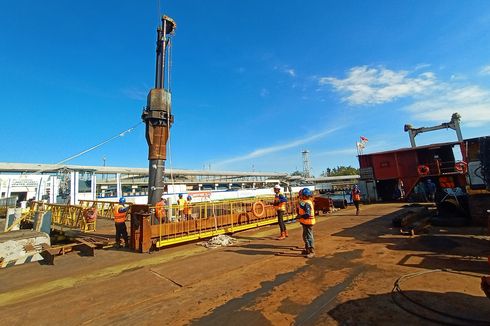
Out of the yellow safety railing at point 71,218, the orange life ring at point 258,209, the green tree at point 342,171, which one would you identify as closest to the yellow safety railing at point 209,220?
the orange life ring at point 258,209

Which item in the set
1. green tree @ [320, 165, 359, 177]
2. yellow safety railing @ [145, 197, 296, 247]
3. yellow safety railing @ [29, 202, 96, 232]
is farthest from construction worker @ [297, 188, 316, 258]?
green tree @ [320, 165, 359, 177]

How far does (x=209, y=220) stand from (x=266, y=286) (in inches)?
249

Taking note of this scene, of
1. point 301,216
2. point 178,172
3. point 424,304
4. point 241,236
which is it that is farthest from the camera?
point 178,172

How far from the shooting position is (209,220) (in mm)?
11125

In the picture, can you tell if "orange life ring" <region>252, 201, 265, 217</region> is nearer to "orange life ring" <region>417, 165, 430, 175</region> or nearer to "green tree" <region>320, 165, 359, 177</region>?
"orange life ring" <region>417, 165, 430, 175</region>

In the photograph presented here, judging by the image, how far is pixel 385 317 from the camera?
3.60 m

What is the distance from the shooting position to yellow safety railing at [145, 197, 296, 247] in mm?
9633

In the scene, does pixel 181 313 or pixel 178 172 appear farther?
pixel 178 172

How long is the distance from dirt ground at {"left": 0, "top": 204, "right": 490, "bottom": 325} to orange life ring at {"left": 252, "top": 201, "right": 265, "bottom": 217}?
4380 millimetres

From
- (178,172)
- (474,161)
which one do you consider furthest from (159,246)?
(178,172)

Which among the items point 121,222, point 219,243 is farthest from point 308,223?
point 121,222

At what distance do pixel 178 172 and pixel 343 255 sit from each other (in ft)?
222

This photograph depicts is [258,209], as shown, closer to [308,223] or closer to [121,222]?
[308,223]

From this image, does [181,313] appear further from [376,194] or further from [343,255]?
[376,194]
